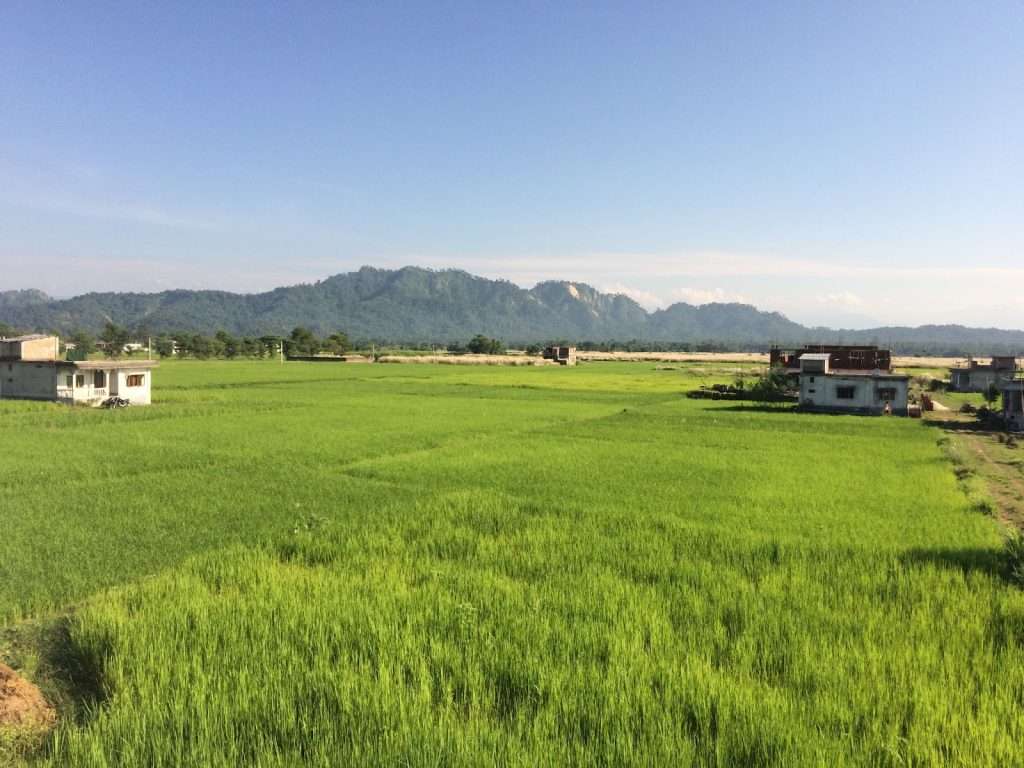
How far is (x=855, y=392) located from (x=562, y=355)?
229ft

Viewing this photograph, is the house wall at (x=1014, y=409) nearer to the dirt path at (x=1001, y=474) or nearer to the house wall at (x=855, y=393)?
the dirt path at (x=1001, y=474)

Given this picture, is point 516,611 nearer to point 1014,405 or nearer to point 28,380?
point 1014,405

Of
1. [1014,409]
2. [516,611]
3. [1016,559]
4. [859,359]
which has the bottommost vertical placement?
[516,611]

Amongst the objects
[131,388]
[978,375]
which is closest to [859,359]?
[978,375]

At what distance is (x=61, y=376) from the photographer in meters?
34.4

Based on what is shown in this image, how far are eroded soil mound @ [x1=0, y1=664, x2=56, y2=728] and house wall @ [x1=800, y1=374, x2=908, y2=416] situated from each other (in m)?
38.1

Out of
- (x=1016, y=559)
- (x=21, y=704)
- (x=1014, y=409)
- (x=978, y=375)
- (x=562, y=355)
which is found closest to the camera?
(x=21, y=704)

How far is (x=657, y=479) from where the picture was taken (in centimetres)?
1661

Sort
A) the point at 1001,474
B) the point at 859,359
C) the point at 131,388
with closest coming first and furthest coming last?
the point at 1001,474, the point at 131,388, the point at 859,359

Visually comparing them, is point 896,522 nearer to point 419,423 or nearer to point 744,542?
point 744,542

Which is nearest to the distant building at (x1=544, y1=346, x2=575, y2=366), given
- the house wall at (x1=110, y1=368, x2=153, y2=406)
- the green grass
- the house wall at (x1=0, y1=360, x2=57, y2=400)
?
the house wall at (x1=110, y1=368, x2=153, y2=406)

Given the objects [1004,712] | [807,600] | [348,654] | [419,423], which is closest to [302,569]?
[348,654]

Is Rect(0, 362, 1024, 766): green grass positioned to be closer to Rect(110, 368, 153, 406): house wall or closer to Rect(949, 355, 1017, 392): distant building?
Rect(110, 368, 153, 406): house wall

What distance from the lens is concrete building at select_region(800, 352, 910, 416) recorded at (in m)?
35.0
